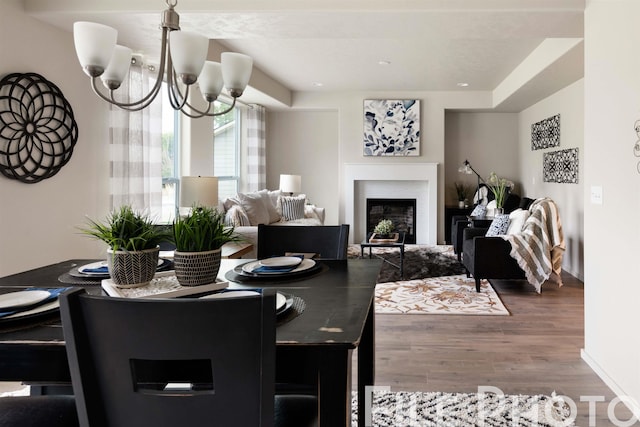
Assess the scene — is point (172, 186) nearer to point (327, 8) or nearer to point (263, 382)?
point (327, 8)

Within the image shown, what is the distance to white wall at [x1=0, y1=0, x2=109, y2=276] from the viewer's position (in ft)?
9.50

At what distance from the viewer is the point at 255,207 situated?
5777mm

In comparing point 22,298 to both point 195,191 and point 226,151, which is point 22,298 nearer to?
point 195,191

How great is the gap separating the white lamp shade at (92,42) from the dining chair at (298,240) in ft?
3.18

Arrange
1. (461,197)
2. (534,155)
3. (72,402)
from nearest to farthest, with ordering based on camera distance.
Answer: (72,402)
(534,155)
(461,197)

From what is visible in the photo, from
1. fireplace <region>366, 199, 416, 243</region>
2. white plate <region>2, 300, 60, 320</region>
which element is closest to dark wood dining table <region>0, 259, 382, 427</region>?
white plate <region>2, 300, 60, 320</region>

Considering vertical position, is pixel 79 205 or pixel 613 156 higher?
pixel 613 156

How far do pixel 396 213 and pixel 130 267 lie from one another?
268 inches

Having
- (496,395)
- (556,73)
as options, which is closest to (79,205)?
(496,395)

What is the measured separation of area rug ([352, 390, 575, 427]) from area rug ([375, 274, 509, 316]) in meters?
1.50

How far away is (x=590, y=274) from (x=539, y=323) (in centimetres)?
94

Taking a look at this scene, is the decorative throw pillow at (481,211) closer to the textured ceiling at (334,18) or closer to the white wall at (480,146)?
the white wall at (480,146)

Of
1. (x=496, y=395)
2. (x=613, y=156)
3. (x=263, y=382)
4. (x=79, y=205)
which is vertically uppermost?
(x=613, y=156)

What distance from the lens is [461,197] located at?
793cm
